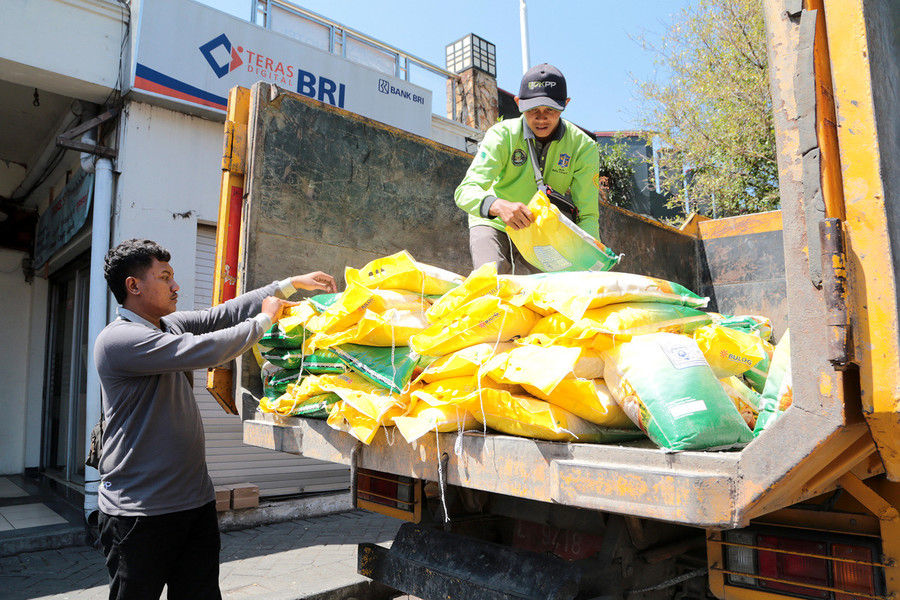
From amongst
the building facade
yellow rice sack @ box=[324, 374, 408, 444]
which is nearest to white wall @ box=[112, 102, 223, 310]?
the building facade

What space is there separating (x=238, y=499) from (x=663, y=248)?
4007 mm

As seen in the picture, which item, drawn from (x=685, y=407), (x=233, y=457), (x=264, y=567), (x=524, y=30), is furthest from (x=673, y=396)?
(x=524, y=30)

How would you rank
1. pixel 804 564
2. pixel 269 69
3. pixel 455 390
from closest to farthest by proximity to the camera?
pixel 804 564
pixel 455 390
pixel 269 69

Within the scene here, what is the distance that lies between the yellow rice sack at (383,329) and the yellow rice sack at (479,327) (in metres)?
0.23

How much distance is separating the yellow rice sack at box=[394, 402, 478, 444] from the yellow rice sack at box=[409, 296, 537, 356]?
0.72 ft

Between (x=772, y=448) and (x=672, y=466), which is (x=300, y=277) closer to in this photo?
(x=672, y=466)

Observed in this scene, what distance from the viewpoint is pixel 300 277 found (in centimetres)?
278

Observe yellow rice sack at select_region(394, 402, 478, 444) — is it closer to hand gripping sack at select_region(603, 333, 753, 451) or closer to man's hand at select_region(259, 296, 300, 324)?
hand gripping sack at select_region(603, 333, 753, 451)

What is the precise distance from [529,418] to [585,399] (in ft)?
0.52

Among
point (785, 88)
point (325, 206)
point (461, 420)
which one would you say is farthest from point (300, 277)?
point (785, 88)

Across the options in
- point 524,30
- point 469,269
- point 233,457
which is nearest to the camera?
point 469,269

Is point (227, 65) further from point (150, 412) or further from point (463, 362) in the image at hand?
point (463, 362)

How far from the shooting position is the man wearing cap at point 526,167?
9.95 feet

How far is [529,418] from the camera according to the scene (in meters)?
1.68
